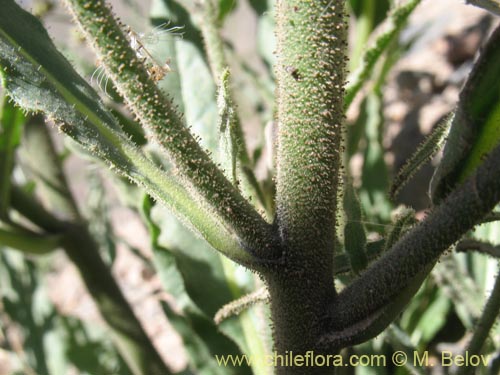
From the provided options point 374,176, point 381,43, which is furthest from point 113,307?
point 381,43

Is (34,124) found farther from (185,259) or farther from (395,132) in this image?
(395,132)

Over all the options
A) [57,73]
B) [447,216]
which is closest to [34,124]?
[57,73]

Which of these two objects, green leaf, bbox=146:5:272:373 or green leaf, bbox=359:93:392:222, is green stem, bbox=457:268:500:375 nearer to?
green leaf, bbox=146:5:272:373

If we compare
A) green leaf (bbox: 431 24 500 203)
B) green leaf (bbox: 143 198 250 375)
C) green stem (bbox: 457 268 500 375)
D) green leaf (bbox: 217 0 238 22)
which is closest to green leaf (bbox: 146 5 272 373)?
green leaf (bbox: 143 198 250 375)

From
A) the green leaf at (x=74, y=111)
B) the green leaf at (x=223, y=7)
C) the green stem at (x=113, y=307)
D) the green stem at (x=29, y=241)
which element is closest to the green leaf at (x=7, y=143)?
the green stem at (x=29, y=241)

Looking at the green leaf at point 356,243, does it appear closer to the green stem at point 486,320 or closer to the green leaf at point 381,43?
the green stem at point 486,320
